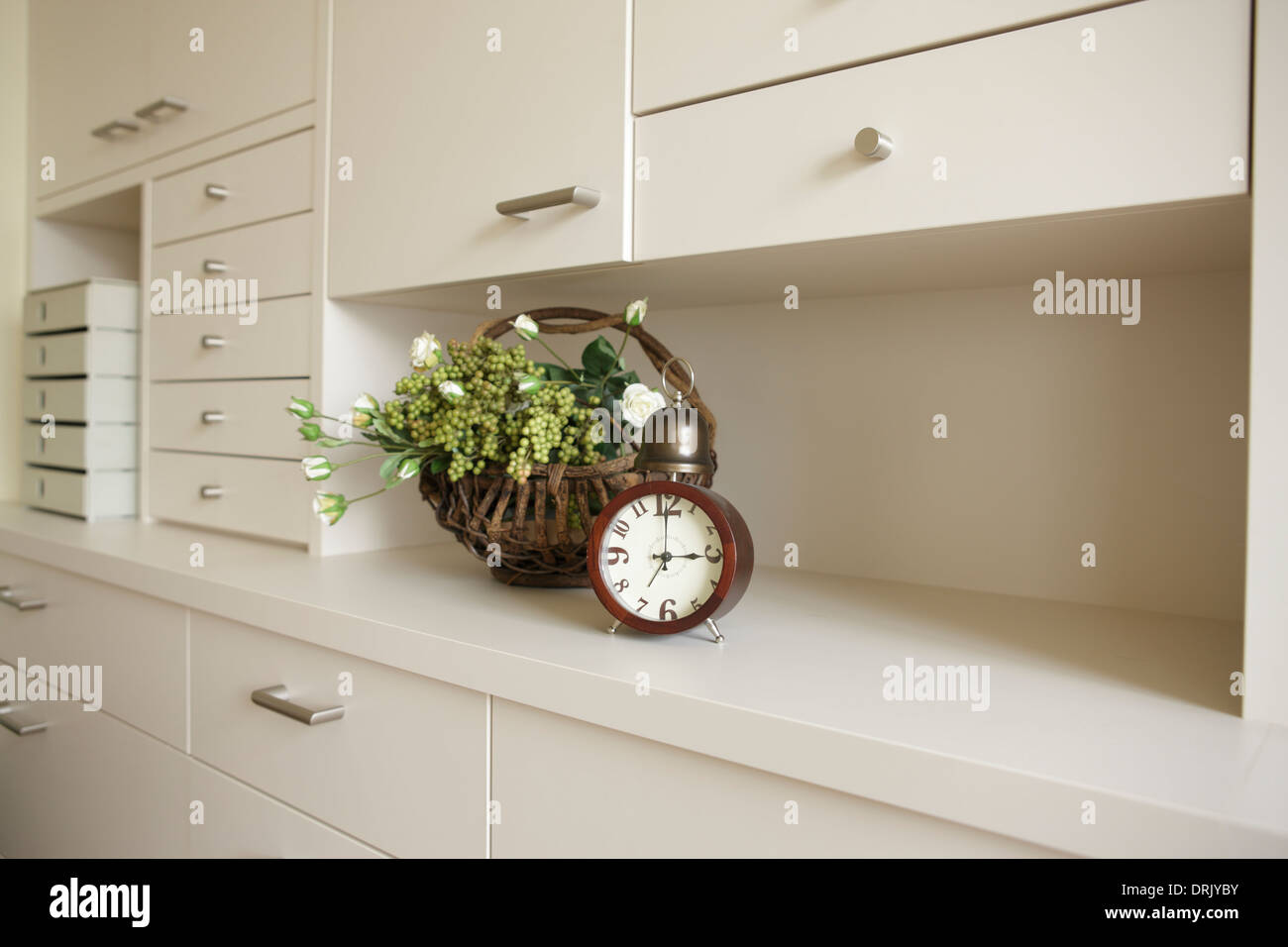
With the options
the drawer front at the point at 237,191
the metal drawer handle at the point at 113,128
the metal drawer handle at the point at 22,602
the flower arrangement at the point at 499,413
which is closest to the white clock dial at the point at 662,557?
the flower arrangement at the point at 499,413

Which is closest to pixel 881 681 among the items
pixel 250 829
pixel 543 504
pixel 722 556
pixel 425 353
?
pixel 722 556

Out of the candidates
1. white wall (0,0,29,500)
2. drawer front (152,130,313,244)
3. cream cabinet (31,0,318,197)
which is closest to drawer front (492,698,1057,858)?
drawer front (152,130,313,244)

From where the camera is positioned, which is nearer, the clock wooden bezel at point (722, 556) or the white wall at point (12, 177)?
the clock wooden bezel at point (722, 556)

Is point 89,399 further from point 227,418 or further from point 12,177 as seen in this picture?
point 12,177

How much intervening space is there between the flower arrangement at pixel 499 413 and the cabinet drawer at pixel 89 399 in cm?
77

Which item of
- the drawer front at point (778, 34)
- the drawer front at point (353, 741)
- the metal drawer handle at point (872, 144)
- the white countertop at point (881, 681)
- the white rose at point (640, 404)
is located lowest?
the drawer front at point (353, 741)

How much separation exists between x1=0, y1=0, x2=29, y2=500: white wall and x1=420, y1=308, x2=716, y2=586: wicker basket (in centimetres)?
146

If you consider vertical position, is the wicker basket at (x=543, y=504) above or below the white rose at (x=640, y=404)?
below

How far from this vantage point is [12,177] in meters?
1.93

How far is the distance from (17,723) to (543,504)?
1.07m

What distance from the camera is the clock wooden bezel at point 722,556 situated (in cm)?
81

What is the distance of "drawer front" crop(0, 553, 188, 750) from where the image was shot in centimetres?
117

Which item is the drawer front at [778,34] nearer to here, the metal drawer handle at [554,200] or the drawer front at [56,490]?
the metal drawer handle at [554,200]
